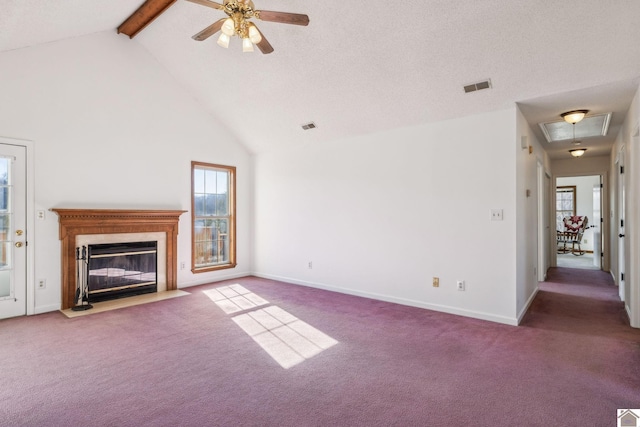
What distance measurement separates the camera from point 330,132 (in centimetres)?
511

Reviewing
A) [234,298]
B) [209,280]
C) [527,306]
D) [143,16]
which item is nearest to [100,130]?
[143,16]

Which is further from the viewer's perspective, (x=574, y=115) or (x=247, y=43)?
(x=574, y=115)

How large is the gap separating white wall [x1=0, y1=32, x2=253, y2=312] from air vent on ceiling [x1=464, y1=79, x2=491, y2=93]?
410 centimetres

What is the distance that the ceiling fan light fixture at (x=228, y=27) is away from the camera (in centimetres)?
274

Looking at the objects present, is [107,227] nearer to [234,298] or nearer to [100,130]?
[100,130]

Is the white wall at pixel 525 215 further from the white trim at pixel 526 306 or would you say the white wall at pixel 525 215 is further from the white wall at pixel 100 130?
the white wall at pixel 100 130

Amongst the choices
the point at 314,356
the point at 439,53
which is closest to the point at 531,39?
the point at 439,53

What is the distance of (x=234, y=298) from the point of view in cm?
482

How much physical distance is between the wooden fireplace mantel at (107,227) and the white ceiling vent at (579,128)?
554cm

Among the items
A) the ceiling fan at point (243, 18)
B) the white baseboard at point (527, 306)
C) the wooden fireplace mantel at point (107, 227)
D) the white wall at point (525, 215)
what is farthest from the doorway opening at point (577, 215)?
the ceiling fan at point (243, 18)

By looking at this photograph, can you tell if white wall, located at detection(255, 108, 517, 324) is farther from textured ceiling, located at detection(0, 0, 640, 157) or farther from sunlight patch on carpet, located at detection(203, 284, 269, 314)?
sunlight patch on carpet, located at detection(203, 284, 269, 314)

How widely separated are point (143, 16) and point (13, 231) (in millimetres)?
2997

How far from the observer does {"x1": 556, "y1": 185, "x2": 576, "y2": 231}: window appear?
10.8 m

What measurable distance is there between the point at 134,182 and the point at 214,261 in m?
1.92
